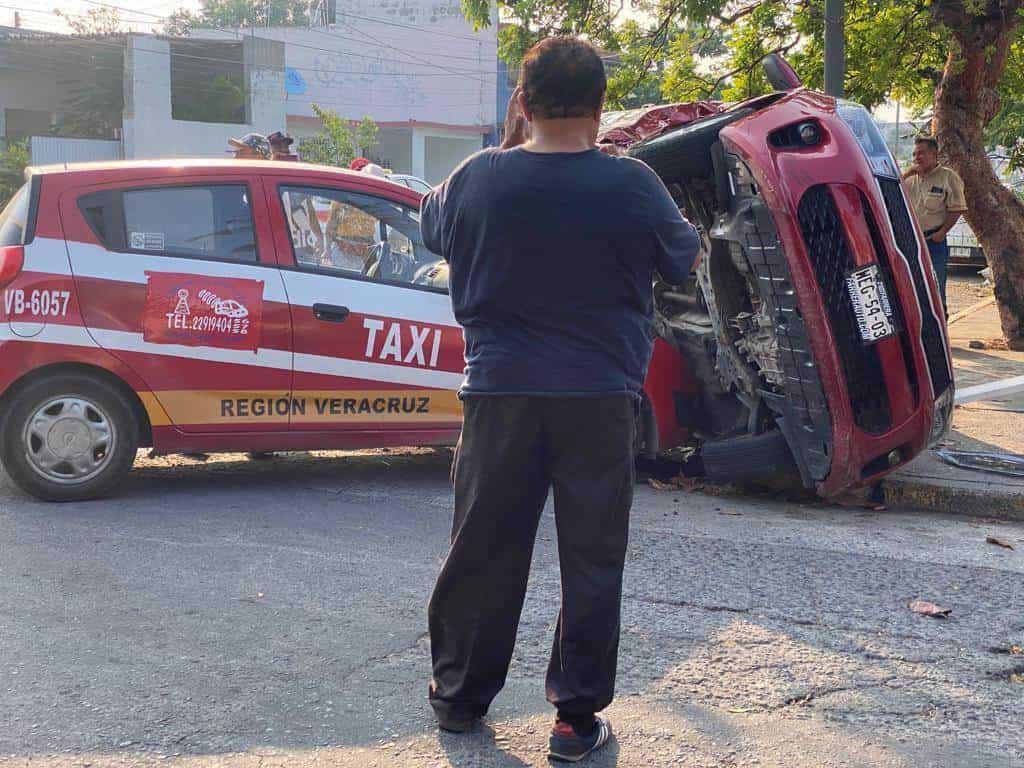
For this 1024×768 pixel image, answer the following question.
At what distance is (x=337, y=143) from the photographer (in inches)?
1517

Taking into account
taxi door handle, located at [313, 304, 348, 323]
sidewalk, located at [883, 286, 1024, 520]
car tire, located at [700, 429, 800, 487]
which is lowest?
sidewalk, located at [883, 286, 1024, 520]

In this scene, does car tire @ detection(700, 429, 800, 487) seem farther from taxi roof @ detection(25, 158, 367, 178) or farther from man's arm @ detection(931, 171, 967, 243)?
man's arm @ detection(931, 171, 967, 243)

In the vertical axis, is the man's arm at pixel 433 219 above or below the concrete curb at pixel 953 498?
above

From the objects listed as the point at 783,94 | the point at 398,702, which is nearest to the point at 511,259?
the point at 398,702

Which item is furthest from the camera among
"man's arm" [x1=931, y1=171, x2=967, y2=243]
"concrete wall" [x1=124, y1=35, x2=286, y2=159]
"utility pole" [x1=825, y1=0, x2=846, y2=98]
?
"concrete wall" [x1=124, y1=35, x2=286, y2=159]

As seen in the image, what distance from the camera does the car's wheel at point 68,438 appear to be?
230 inches

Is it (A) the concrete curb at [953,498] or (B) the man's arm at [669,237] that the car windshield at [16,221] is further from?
(A) the concrete curb at [953,498]

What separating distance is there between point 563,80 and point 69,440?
383cm

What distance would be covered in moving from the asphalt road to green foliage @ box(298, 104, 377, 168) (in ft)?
109

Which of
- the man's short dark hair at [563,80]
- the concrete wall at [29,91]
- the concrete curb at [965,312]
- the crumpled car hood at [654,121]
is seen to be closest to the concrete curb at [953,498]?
the crumpled car hood at [654,121]

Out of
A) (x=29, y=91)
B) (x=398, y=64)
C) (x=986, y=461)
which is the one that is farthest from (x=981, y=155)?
(x=398, y=64)

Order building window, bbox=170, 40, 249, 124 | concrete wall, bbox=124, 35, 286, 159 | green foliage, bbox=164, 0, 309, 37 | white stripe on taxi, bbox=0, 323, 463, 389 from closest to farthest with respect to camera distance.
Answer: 1. white stripe on taxi, bbox=0, 323, 463, 389
2. concrete wall, bbox=124, 35, 286, 159
3. building window, bbox=170, 40, 249, 124
4. green foliage, bbox=164, 0, 309, 37

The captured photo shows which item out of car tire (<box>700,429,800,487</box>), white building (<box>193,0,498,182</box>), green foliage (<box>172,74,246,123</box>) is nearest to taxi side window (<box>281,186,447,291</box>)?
car tire (<box>700,429,800,487</box>)

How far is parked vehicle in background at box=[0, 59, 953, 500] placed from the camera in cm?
558
